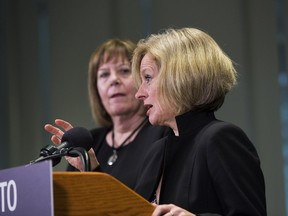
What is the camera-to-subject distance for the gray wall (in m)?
4.04

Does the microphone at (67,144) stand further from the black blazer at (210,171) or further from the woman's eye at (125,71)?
the woman's eye at (125,71)

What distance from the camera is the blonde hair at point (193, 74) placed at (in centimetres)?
192

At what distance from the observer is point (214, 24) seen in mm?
4215

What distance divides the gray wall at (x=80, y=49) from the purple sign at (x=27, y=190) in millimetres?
2797

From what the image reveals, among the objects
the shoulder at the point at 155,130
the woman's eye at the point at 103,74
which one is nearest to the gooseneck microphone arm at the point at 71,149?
the shoulder at the point at 155,130

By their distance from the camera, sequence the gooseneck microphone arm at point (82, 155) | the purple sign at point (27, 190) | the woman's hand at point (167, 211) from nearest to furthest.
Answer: the purple sign at point (27, 190)
the woman's hand at point (167, 211)
the gooseneck microphone arm at point (82, 155)

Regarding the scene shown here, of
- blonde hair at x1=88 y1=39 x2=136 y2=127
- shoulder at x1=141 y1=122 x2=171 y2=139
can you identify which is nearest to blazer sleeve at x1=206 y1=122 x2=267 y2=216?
shoulder at x1=141 y1=122 x2=171 y2=139

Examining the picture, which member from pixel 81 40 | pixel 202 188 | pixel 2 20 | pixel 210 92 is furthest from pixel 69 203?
pixel 2 20

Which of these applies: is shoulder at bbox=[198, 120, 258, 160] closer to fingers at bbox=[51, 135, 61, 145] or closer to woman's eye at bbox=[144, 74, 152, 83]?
woman's eye at bbox=[144, 74, 152, 83]

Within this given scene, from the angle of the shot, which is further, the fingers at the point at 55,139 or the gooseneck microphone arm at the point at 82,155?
the fingers at the point at 55,139

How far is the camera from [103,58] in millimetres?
3117

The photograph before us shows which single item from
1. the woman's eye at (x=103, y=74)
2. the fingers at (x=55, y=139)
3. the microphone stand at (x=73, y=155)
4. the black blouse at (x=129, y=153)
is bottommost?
the black blouse at (x=129, y=153)

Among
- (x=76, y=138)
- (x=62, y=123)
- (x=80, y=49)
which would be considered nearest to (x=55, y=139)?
(x=62, y=123)

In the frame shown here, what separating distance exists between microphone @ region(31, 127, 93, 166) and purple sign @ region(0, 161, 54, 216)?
29cm
